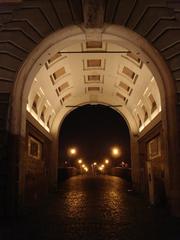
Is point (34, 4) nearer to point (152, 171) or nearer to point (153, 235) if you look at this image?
point (153, 235)

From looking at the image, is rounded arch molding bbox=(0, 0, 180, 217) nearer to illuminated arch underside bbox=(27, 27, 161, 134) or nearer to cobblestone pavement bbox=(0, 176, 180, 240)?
illuminated arch underside bbox=(27, 27, 161, 134)

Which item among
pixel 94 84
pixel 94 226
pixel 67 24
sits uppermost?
pixel 94 84

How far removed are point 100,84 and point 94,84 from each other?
37 cm

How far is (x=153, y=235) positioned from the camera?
20.2 feet

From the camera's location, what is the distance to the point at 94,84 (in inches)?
663

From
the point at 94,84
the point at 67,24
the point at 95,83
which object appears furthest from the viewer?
the point at 94,84

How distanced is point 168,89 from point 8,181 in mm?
5453

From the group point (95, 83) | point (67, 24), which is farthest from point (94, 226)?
point (95, 83)

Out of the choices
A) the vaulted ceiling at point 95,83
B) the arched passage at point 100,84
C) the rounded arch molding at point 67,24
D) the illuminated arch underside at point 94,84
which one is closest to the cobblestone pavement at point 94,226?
the arched passage at point 100,84

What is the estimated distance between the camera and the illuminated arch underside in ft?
40.8

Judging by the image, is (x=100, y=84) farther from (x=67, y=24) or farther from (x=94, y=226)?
(x=94, y=226)

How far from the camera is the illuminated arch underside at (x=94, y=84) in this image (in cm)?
1242

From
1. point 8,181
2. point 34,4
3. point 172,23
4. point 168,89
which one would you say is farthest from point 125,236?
point 34,4

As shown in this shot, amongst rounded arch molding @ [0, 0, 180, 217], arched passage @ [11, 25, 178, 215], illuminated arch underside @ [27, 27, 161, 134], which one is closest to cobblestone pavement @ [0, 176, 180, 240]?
arched passage @ [11, 25, 178, 215]
